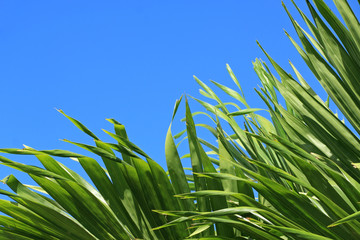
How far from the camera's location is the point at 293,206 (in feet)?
3.23

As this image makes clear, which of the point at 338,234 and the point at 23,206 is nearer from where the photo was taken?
the point at 338,234

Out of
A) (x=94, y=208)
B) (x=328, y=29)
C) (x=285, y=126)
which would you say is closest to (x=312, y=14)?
(x=328, y=29)

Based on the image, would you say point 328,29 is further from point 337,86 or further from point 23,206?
point 23,206

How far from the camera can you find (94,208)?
45.1 inches

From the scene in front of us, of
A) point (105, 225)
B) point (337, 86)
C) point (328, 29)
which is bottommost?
point (105, 225)

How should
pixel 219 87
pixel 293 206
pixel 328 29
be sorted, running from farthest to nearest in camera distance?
pixel 219 87 < pixel 328 29 < pixel 293 206

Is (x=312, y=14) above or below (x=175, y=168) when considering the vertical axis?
above

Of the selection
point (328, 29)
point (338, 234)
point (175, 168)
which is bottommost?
point (338, 234)

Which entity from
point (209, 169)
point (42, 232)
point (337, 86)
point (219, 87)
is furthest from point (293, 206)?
point (219, 87)

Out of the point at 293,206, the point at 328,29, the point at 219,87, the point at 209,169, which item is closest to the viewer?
the point at 293,206

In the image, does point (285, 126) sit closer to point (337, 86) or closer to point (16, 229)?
point (337, 86)

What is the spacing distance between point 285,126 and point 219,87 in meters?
0.87

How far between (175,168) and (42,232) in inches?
14.8

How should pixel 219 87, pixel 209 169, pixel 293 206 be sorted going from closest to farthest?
pixel 293 206
pixel 209 169
pixel 219 87
